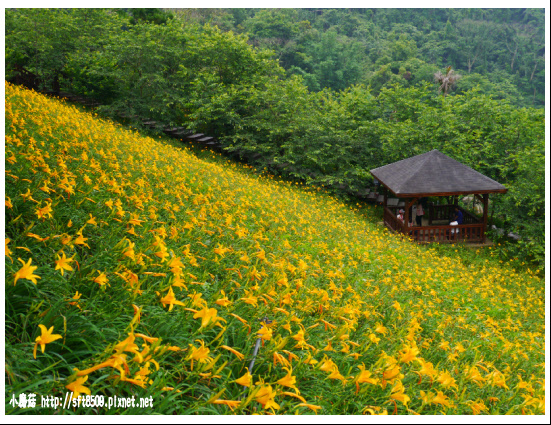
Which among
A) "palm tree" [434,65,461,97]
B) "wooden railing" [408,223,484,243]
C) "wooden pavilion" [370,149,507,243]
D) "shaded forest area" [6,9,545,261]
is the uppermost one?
"palm tree" [434,65,461,97]

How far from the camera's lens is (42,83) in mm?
14922

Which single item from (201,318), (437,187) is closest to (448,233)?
(437,187)

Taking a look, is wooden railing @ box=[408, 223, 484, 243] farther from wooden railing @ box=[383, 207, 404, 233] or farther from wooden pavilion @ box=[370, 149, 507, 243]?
wooden railing @ box=[383, 207, 404, 233]

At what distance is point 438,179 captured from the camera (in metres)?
10.4

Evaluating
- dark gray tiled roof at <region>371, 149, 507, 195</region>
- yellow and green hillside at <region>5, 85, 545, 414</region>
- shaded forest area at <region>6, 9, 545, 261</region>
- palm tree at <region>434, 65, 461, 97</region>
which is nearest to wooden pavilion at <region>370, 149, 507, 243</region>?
dark gray tiled roof at <region>371, 149, 507, 195</region>

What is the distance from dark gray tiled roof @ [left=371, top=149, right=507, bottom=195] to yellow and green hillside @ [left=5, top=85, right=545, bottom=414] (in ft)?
18.5

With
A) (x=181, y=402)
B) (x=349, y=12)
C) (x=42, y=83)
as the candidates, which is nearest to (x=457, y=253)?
(x=181, y=402)

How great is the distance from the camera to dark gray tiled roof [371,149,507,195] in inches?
399

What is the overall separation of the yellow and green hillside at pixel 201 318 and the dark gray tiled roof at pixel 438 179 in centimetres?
564

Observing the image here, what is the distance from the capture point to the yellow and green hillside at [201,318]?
1569mm

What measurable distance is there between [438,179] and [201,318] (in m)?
9.76

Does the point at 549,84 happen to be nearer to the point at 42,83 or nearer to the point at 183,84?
the point at 183,84

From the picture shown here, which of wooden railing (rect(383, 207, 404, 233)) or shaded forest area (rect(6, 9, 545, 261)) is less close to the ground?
shaded forest area (rect(6, 9, 545, 261))

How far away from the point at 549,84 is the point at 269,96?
1191 centimetres
